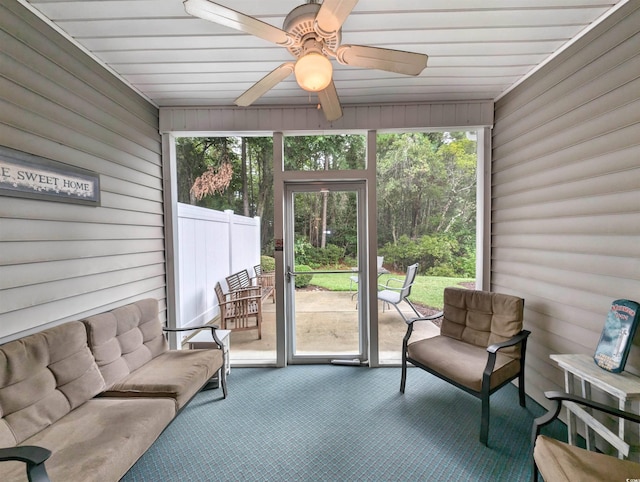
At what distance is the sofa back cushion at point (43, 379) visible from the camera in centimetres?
129

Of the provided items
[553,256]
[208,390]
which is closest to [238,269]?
[208,390]

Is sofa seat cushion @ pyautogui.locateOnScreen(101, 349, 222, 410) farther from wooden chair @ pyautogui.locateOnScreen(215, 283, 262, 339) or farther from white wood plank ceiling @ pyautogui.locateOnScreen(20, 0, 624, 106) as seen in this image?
white wood plank ceiling @ pyautogui.locateOnScreen(20, 0, 624, 106)

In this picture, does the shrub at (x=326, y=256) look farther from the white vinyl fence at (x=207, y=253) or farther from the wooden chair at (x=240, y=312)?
the white vinyl fence at (x=207, y=253)

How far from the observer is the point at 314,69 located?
Answer: 117 cm

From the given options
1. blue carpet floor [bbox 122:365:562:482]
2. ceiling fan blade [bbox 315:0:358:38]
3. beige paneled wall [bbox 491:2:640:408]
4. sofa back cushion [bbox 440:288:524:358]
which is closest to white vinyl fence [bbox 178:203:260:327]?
blue carpet floor [bbox 122:365:562:482]

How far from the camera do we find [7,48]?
4.76 feet

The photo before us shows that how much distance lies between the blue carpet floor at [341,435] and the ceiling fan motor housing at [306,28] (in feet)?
7.70

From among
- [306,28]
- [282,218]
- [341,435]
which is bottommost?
[341,435]

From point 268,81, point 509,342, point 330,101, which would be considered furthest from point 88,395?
point 509,342

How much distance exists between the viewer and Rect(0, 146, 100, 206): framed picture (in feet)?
4.64

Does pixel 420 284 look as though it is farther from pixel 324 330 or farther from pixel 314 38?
pixel 314 38

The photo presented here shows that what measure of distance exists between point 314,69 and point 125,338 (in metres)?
2.24

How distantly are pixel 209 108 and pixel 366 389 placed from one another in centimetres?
320

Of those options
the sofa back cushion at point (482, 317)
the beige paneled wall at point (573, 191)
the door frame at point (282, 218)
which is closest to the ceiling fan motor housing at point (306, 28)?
the door frame at point (282, 218)
